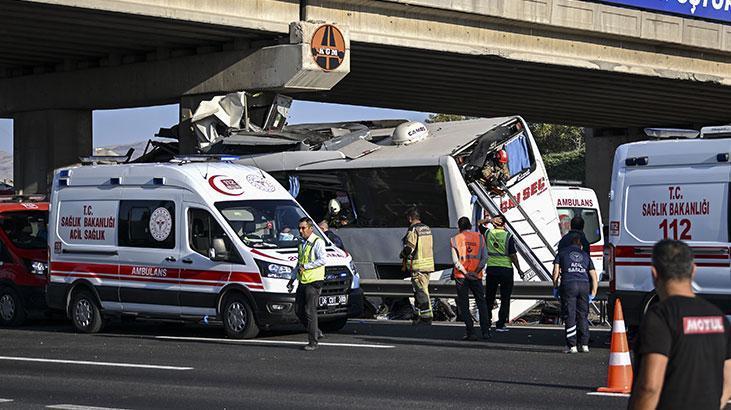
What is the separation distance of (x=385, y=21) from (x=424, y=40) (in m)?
1.15

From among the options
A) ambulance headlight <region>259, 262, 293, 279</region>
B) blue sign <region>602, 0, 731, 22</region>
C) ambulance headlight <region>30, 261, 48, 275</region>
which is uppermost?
blue sign <region>602, 0, 731, 22</region>

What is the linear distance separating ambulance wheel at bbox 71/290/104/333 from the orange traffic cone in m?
9.35

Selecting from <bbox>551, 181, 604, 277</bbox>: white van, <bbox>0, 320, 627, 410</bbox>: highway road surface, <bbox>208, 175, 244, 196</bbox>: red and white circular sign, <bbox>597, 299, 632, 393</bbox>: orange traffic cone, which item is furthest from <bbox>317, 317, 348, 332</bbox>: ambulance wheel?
<bbox>551, 181, 604, 277</bbox>: white van

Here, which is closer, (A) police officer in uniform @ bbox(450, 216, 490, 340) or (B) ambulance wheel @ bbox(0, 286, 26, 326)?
(A) police officer in uniform @ bbox(450, 216, 490, 340)

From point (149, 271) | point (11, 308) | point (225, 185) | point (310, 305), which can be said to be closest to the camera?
point (310, 305)

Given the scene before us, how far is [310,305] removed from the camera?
53.4 feet

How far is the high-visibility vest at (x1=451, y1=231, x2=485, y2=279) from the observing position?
1761 cm

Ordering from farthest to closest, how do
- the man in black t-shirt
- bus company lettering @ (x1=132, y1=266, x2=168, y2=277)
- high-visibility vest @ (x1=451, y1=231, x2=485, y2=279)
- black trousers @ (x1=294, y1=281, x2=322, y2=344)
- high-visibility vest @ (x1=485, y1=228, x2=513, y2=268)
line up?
high-visibility vest @ (x1=485, y1=228, x2=513, y2=268) < bus company lettering @ (x1=132, y1=266, x2=168, y2=277) < high-visibility vest @ (x1=451, y1=231, x2=485, y2=279) < black trousers @ (x1=294, y1=281, x2=322, y2=344) < the man in black t-shirt

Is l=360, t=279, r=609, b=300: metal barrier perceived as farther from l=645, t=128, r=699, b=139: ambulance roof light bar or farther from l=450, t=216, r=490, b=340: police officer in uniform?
l=645, t=128, r=699, b=139: ambulance roof light bar

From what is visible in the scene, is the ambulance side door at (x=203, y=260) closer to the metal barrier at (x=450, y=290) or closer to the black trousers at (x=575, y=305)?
the metal barrier at (x=450, y=290)

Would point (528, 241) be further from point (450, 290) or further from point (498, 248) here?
point (498, 248)

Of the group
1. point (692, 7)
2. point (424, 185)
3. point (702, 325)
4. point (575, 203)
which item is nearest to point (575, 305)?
point (424, 185)

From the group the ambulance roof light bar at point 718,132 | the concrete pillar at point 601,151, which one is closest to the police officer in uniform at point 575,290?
the ambulance roof light bar at point 718,132

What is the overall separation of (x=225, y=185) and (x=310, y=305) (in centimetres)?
290
